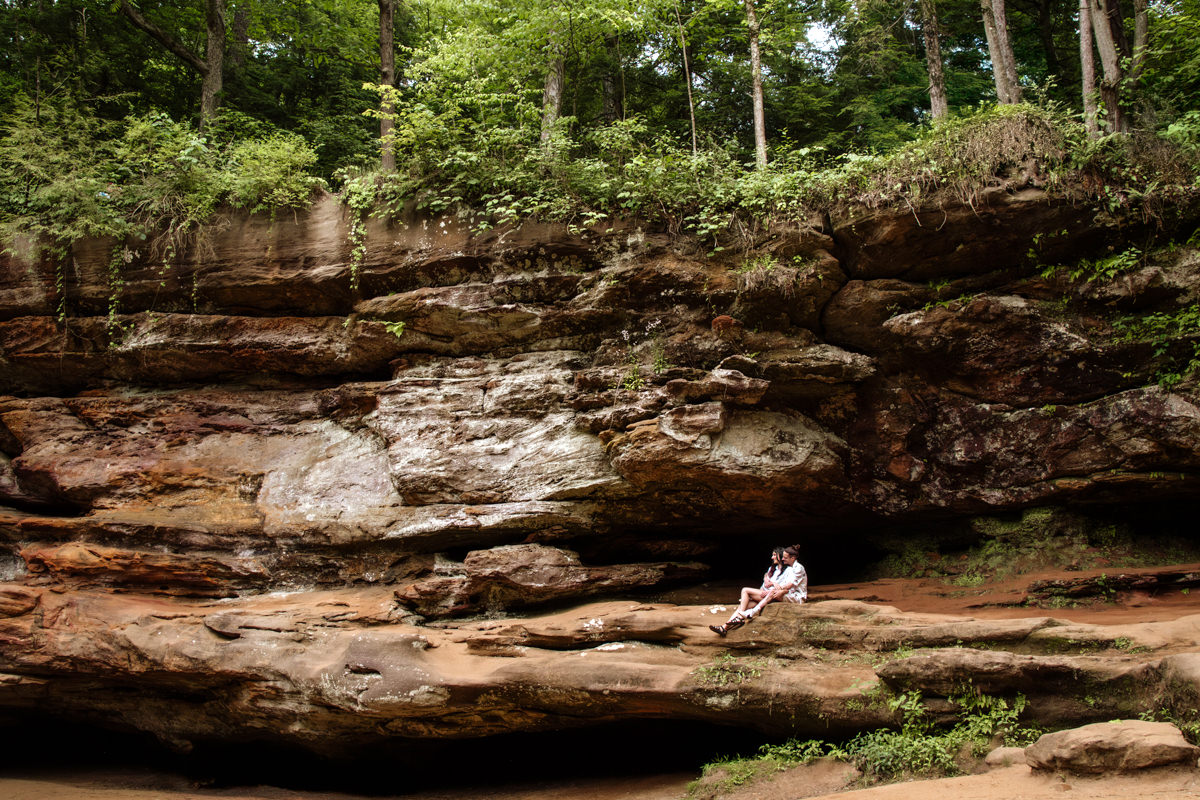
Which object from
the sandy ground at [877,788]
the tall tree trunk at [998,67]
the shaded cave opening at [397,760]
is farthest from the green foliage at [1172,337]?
the shaded cave opening at [397,760]

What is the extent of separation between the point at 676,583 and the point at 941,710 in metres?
3.95

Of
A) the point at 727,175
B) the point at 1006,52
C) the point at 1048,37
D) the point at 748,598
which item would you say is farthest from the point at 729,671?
the point at 1048,37

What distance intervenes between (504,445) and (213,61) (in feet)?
35.1

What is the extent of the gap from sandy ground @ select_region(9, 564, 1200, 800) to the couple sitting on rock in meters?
0.72

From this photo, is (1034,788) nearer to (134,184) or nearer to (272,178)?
Answer: (272,178)

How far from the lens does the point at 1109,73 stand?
924cm

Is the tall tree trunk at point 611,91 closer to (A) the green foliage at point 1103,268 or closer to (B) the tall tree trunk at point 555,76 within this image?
(B) the tall tree trunk at point 555,76

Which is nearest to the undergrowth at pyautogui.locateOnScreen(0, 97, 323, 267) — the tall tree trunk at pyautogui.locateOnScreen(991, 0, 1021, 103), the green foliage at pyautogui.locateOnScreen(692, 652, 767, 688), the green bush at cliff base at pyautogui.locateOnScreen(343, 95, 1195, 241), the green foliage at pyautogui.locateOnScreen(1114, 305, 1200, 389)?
the green bush at cliff base at pyautogui.locateOnScreen(343, 95, 1195, 241)

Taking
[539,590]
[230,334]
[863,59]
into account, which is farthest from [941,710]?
[863,59]

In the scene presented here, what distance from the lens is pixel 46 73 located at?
13.9 metres

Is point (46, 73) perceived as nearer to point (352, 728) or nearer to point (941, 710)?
point (352, 728)

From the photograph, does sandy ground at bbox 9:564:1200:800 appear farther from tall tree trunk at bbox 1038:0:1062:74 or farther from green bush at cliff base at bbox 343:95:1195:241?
tall tree trunk at bbox 1038:0:1062:74

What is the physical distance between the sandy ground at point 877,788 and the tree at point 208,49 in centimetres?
1130

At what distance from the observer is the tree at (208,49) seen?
13.1 metres
